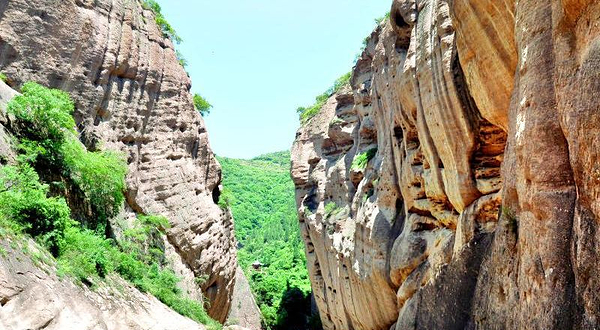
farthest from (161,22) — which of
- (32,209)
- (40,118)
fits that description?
(32,209)

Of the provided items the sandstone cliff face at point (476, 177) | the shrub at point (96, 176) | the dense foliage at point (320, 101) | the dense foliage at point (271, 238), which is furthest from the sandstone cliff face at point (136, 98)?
the dense foliage at point (320, 101)

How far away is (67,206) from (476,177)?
982 cm

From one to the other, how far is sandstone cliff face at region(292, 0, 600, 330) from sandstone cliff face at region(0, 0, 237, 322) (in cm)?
603

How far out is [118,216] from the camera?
13.5m

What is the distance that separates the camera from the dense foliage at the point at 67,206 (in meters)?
7.98

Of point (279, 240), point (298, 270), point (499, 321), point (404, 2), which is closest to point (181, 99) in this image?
point (404, 2)

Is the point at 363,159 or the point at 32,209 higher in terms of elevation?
the point at 363,159

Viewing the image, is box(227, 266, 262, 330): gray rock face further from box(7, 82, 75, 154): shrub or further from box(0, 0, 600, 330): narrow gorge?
box(7, 82, 75, 154): shrub

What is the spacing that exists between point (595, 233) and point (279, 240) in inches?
1899

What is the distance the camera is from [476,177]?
25.6ft

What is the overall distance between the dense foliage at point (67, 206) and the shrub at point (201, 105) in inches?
433

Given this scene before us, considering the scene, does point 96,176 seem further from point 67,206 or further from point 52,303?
point 52,303

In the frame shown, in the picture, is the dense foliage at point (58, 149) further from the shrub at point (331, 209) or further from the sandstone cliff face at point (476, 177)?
the shrub at point (331, 209)

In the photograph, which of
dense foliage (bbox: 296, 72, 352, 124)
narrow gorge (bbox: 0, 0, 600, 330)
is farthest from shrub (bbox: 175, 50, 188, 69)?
dense foliage (bbox: 296, 72, 352, 124)
